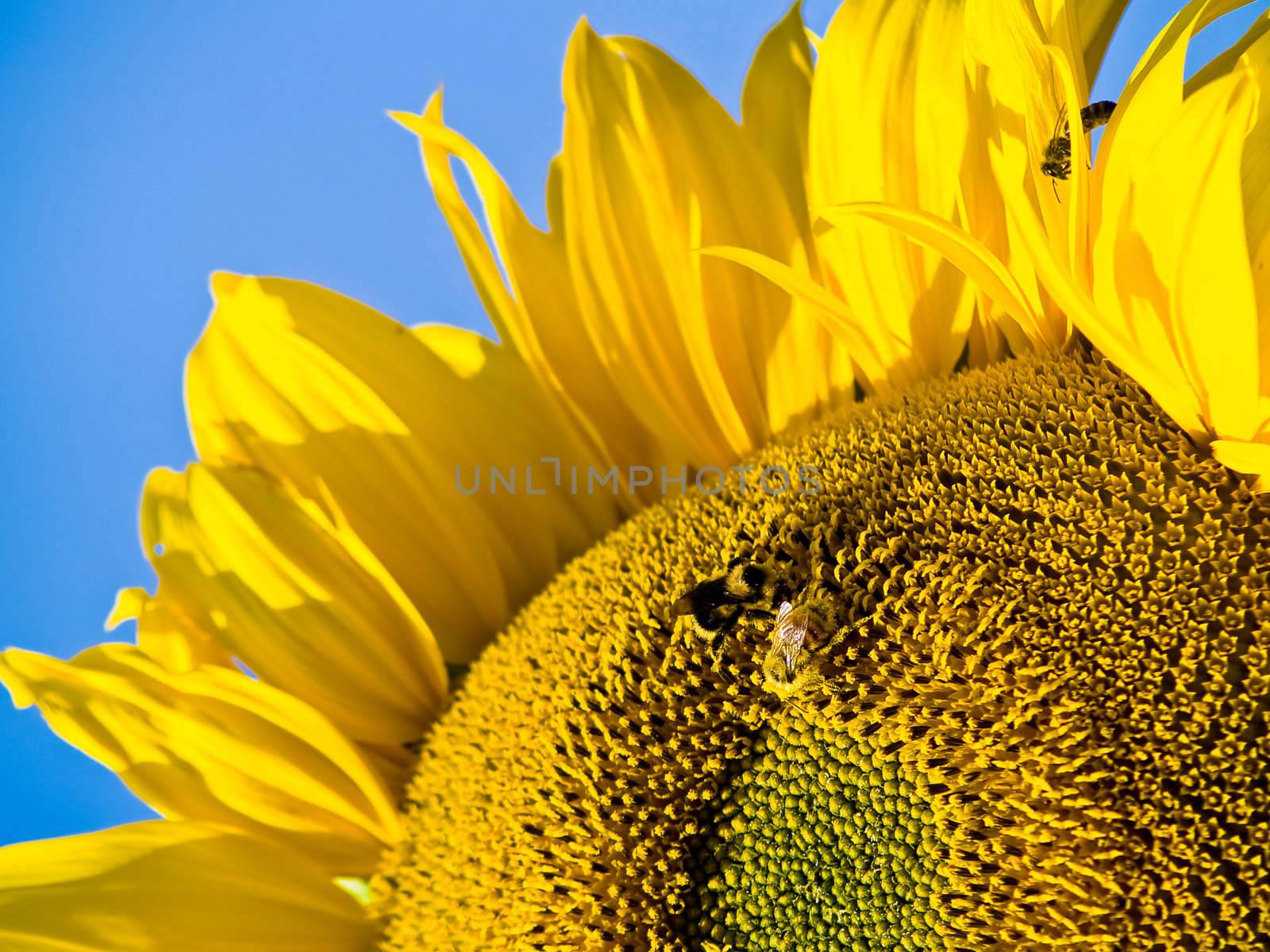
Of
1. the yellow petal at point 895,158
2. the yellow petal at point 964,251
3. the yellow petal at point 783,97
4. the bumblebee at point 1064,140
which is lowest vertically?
the yellow petal at point 964,251

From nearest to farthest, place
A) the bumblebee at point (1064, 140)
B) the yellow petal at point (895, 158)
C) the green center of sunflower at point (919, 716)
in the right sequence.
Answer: the green center of sunflower at point (919, 716) < the bumblebee at point (1064, 140) < the yellow petal at point (895, 158)

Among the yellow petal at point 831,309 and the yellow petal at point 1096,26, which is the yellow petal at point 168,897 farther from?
the yellow petal at point 1096,26

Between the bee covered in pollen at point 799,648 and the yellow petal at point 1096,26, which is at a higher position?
the yellow petal at point 1096,26

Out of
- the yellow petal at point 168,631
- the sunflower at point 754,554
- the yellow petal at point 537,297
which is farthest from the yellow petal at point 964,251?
the yellow petal at point 168,631

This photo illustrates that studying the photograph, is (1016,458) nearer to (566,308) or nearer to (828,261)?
(828,261)

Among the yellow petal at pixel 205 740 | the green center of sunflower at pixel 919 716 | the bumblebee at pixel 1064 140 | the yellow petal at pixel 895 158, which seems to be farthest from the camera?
the yellow petal at pixel 205 740

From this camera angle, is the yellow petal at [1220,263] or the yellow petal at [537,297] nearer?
the yellow petal at [1220,263]

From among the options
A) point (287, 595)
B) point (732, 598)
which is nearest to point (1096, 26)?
point (732, 598)

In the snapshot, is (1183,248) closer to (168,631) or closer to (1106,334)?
(1106,334)
